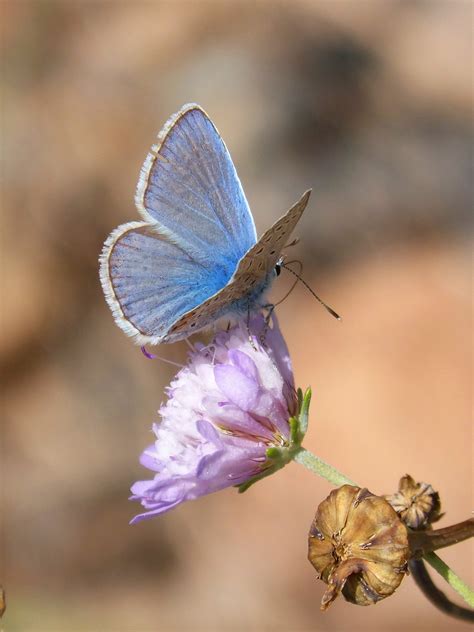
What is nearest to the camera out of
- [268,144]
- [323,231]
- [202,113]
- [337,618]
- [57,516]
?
[202,113]

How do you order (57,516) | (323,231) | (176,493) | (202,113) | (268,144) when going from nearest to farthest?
(176,493), (202,113), (57,516), (323,231), (268,144)

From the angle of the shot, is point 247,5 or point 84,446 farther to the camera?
point 247,5

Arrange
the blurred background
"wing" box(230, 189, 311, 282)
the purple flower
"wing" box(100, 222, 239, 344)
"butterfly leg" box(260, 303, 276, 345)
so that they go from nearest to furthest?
1. "wing" box(230, 189, 311, 282)
2. the purple flower
3. "wing" box(100, 222, 239, 344)
4. "butterfly leg" box(260, 303, 276, 345)
5. the blurred background

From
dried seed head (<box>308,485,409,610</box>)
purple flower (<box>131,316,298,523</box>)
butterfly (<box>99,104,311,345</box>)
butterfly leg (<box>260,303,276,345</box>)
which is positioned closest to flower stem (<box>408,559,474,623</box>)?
dried seed head (<box>308,485,409,610</box>)

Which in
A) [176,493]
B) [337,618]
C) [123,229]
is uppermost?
[123,229]

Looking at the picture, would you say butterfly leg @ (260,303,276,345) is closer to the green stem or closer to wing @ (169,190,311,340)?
wing @ (169,190,311,340)

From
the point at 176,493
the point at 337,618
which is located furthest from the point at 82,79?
the point at 176,493

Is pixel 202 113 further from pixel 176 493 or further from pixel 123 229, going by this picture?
pixel 176 493

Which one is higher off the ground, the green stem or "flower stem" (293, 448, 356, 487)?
"flower stem" (293, 448, 356, 487)
